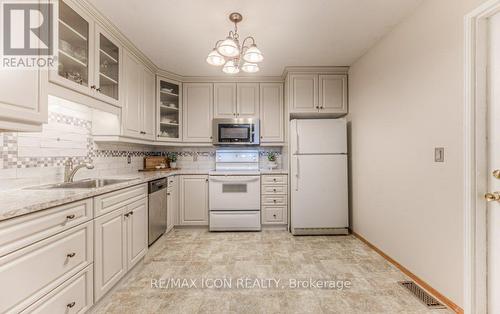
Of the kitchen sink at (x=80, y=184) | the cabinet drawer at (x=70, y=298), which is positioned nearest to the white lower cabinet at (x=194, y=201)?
the kitchen sink at (x=80, y=184)

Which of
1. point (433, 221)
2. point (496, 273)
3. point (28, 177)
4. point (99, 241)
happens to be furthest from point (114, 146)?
point (496, 273)

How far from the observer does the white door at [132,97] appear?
248 cm

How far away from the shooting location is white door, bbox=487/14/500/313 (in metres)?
1.38

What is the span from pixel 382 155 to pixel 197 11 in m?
2.39

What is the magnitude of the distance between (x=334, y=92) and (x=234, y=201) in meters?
2.23

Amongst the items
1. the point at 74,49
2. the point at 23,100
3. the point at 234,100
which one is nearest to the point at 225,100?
the point at 234,100

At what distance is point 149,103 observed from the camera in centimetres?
309

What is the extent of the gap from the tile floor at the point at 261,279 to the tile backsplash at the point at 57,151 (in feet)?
3.58

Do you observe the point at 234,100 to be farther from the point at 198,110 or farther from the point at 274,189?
the point at 274,189

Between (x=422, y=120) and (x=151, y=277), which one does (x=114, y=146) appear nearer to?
(x=151, y=277)

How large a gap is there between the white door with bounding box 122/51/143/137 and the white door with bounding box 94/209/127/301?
1103mm

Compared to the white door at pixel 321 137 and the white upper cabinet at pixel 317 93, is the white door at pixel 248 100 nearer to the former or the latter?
the white upper cabinet at pixel 317 93

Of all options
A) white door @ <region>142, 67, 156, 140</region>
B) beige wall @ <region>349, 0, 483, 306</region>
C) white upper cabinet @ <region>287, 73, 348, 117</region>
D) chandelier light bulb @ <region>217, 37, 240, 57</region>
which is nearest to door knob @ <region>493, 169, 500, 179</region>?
beige wall @ <region>349, 0, 483, 306</region>

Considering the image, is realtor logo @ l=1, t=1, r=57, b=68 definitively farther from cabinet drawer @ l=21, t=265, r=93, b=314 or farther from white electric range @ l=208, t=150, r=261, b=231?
white electric range @ l=208, t=150, r=261, b=231
